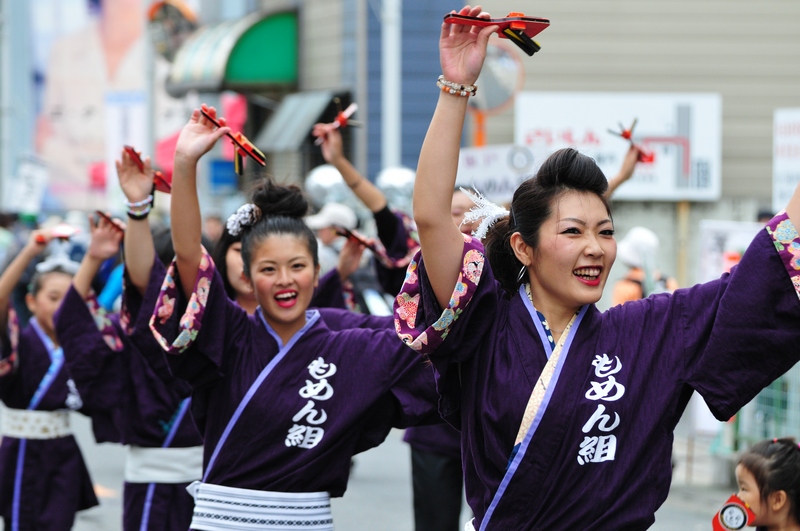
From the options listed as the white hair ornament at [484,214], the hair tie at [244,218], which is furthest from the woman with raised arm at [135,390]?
the white hair ornament at [484,214]

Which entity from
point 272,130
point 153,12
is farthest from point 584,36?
point 153,12

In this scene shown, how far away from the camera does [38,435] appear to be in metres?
5.59

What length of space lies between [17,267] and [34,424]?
2.51 ft

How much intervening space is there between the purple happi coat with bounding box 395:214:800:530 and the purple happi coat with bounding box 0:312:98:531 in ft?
10.4

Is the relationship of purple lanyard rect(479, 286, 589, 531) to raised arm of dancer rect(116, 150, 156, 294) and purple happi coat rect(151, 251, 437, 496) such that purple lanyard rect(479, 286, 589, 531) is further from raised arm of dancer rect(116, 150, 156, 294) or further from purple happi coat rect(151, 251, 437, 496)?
raised arm of dancer rect(116, 150, 156, 294)

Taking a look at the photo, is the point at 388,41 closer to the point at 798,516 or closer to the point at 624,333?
the point at 798,516

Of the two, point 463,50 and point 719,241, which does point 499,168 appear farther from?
point 463,50

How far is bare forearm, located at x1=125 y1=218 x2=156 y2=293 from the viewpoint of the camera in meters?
3.96

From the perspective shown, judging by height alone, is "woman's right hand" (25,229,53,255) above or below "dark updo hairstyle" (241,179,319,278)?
below

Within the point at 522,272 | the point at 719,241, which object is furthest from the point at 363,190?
the point at 719,241

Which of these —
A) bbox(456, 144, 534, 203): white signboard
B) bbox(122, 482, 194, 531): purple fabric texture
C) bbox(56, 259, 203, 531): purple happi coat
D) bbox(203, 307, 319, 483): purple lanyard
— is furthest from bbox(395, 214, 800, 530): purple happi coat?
bbox(456, 144, 534, 203): white signboard

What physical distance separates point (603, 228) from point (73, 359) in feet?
8.70

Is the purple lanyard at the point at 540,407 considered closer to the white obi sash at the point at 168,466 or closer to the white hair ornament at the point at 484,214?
the white hair ornament at the point at 484,214

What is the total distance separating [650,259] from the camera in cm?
880
